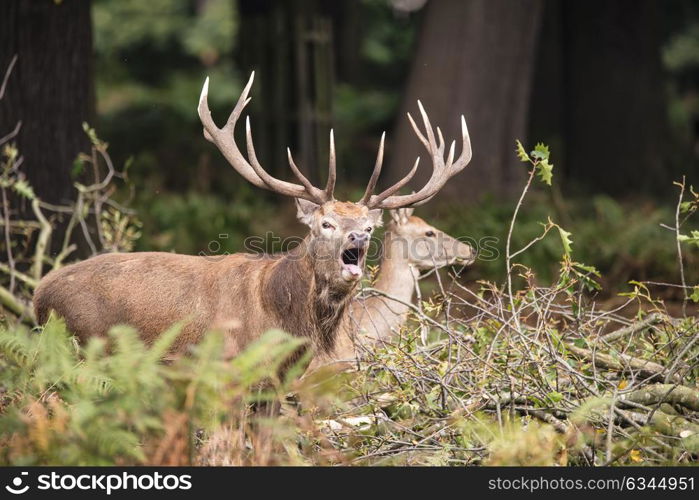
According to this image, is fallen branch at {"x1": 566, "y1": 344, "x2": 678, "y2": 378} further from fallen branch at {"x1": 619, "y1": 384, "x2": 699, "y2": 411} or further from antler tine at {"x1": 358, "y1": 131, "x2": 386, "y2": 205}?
antler tine at {"x1": 358, "y1": 131, "x2": 386, "y2": 205}

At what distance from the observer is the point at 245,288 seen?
24.0ft

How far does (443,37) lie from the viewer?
14883 mm

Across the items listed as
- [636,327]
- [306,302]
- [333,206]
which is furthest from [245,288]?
[636,327]

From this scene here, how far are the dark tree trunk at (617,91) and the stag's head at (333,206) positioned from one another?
9.99m

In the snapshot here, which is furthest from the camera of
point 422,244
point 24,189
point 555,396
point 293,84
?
point 293,84

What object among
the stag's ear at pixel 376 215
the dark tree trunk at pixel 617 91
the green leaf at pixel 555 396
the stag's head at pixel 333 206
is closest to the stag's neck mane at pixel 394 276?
the stag's ear at pixel 376 215

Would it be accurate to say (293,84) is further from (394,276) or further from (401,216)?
(394,276)

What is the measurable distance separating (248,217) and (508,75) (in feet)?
13.1

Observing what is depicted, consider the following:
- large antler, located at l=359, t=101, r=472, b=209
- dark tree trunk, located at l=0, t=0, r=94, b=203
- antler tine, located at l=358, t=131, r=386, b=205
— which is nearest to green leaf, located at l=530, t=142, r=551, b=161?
large antler, located at l=359, t=101, r=472, b=209

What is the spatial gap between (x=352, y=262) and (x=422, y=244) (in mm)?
2446

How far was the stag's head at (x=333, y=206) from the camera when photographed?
276 inches
